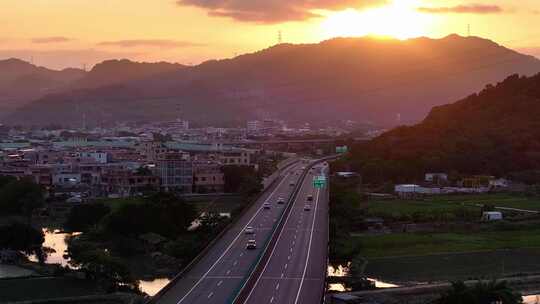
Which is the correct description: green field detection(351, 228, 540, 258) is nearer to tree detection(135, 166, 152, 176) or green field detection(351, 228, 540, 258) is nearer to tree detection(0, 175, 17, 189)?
tree detection(135, 166, 152, 176)

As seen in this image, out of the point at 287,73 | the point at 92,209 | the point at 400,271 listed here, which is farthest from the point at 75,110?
the point at 400,271

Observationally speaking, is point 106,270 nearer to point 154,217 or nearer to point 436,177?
point 154,217

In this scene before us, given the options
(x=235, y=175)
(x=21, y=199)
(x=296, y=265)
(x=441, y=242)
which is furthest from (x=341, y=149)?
(x=296, y=265)

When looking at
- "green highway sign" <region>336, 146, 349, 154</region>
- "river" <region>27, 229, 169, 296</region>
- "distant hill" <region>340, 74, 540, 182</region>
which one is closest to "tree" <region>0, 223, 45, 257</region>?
"river" <region>27, 229, 169, 296</region>

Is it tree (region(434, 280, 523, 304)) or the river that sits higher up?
tree (region(434, 280, 523, 304))

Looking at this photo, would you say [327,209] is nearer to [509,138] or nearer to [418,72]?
[509,138]

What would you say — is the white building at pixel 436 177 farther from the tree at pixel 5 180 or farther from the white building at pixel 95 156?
the tree at pixel 5 180
